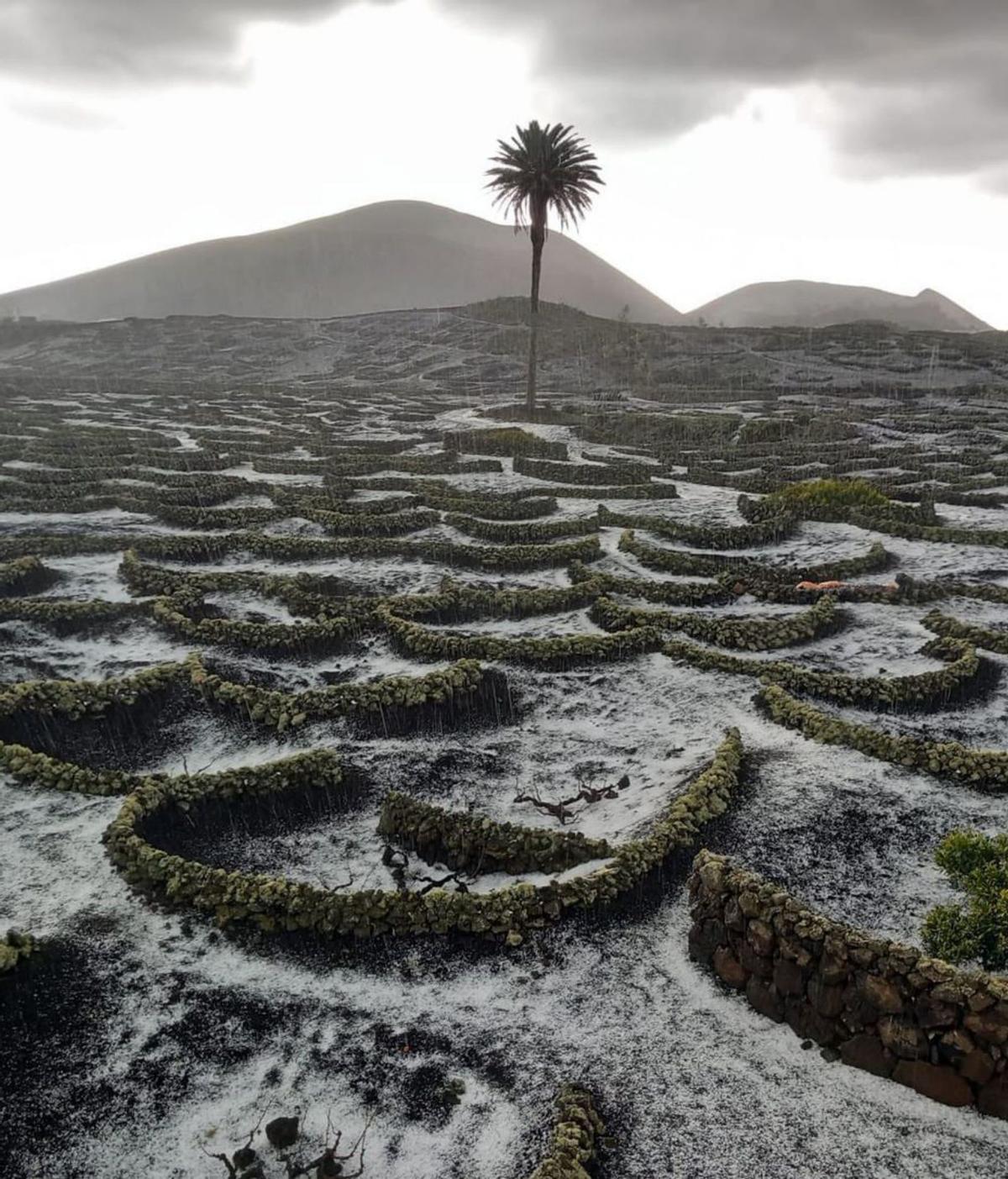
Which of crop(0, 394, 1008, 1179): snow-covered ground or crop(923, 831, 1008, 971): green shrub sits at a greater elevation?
crop(923, 831, 1008, 971): green shrub

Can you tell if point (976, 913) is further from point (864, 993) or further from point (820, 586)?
point (820, 586)

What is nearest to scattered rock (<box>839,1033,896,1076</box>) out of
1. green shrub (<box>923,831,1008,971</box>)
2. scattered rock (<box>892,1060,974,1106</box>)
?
scattered rock (<box>892,1060,974,1106</box>)

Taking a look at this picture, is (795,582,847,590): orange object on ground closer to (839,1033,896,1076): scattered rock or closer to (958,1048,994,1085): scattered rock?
(839,1033,896,1076): scattered rock

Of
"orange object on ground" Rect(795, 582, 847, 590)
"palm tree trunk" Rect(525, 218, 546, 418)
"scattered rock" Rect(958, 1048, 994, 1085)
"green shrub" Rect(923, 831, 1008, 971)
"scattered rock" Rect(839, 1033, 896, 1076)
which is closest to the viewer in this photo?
"scattered rock" Rect(958, 1048, 994, 1085)

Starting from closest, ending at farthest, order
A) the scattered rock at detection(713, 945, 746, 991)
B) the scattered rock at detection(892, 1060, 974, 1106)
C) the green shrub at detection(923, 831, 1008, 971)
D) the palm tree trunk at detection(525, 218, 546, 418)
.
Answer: the scattered rock at detection(892, 1060, 974, 1106) → the green shrub at detection(923, 831, 1008, 971) → the scattered rock at detection(713, 945, 746, 991) → the palm tree trunk at detection(525, 218, 546, 418)

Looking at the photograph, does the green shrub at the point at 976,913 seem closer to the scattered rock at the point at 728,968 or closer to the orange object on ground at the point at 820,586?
the scattered rock at the point at 728,968

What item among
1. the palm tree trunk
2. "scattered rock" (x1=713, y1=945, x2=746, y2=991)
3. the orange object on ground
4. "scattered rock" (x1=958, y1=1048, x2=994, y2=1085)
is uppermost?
the palm tree trunk

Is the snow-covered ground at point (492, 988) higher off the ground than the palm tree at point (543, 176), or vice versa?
the palm tree at point (543, 176)

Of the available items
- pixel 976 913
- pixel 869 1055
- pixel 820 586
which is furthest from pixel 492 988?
pixel 820 586

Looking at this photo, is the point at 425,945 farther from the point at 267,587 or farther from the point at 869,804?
the point at 267,587

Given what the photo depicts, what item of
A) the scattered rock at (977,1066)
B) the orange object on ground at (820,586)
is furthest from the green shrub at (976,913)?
the orange object on ground at (820,586)

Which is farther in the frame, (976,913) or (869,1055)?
(976,913)
